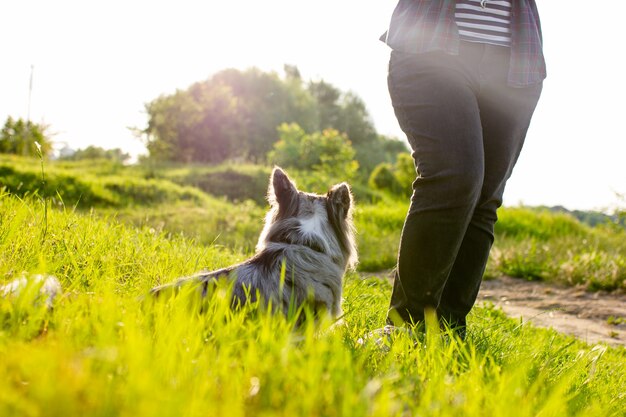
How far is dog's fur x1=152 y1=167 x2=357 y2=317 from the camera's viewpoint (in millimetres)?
2535

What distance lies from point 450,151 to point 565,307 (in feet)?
16.1

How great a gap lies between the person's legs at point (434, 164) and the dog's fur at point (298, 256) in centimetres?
41

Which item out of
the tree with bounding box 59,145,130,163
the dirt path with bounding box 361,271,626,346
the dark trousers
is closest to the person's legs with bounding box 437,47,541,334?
the dark trousers

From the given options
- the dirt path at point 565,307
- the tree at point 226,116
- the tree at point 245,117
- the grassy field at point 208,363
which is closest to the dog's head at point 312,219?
the grassy field at point 208,363

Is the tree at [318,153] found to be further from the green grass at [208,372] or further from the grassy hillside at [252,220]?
the green grass at [208,372]

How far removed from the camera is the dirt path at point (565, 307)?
18.1 ft

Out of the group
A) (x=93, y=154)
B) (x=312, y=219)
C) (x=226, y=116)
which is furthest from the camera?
(x=93, y=154)

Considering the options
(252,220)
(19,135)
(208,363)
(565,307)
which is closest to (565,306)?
(565,307)

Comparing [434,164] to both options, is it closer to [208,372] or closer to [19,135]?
[208,372]

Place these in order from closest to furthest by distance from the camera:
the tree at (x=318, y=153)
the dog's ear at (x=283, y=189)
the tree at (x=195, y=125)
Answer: the dog's ear at (x=283, y=189), the tree at (x=318, y=153), the tree at (x=195, y=125)

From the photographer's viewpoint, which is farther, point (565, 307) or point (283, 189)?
point (565, 307)

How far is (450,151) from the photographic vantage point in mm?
2553

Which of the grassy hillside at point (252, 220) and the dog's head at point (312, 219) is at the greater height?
the dog's head at point (312, 219)

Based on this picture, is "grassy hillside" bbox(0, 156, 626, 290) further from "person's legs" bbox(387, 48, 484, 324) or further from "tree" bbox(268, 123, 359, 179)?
"tree" bbox(268, 123, 359, 179)
